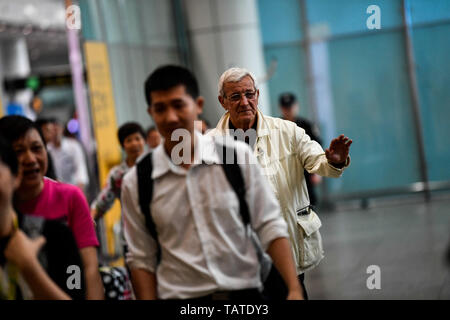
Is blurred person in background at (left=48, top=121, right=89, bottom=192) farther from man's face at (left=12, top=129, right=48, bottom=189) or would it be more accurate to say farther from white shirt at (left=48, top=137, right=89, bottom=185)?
man's face at (left=12, top=129, right=48, bottom=189)

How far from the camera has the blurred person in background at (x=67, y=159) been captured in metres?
9.46

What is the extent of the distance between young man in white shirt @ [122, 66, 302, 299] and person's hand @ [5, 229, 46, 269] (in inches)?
13.5

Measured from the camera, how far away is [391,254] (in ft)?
24.9

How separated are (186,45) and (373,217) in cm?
379

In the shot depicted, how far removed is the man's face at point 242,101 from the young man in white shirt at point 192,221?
704mm

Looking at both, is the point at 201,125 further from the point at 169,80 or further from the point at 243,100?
the point at 169,80

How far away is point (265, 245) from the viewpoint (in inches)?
97.6

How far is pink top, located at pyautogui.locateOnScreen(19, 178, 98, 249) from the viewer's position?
263 centimetres

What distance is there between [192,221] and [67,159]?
7494 mm

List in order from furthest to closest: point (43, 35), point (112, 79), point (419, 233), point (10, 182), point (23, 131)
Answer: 1. point (43, 35)
2. point (112, 79)
3. point (419, 233)
4. point (23, 131)
5. point (10, 182)

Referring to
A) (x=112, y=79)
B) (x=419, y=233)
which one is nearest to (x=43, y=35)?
(x=112, y=79)

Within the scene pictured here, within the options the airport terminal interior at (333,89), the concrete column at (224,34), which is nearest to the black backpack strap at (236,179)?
the airport terminal interior at (333,89)

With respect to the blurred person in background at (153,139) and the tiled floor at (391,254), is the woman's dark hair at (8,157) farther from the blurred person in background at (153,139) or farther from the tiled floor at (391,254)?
the blurred person in background at (153,139)
